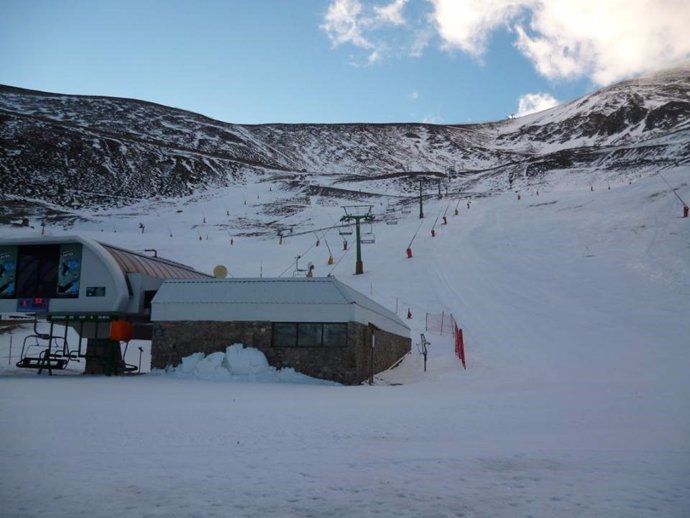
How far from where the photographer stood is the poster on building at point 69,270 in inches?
858

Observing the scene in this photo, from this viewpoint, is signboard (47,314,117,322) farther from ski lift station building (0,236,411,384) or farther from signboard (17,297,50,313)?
signboard (17,297,50,313)

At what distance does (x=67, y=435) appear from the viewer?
26.8 ft

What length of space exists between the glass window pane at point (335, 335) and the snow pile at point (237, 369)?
1184 millimetres

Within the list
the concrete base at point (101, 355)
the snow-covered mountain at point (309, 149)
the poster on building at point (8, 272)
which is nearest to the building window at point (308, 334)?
the concrete base at point (101, 355)

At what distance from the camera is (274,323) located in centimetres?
1861

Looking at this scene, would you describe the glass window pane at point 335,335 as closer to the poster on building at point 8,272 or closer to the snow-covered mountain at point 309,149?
the poster on building at point 8,272

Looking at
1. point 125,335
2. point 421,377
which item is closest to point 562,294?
point 421,377

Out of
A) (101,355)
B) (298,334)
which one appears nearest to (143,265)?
(101,355)

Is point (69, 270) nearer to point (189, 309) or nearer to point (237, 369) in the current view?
point (189, 309)

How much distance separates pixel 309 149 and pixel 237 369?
139m

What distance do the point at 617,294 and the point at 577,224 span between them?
55.1 feet

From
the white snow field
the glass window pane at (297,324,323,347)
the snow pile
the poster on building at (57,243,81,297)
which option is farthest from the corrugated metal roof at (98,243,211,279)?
the glass window pane at (297,324,323,347)

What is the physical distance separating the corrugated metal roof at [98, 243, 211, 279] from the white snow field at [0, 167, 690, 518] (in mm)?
4970

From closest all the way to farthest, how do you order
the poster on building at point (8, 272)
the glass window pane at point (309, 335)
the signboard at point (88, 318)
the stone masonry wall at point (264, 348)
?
the stone masonry wall at point (264, 348) < the glass window pane at point (309, 335) < the signboard at point (88, 318) < the poster on building at point (8, 272)
